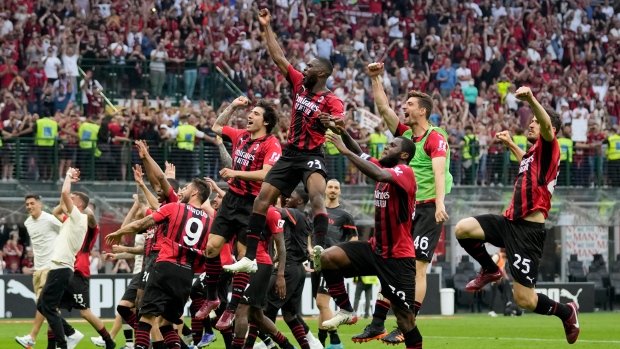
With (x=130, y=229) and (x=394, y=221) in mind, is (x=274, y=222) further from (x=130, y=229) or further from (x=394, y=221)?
(x=394, y=221)

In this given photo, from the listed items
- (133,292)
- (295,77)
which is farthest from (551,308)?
(133,292)

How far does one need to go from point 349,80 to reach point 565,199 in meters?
7.48

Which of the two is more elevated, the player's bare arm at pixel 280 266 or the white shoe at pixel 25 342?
the player's bare arm at pixel 280 266

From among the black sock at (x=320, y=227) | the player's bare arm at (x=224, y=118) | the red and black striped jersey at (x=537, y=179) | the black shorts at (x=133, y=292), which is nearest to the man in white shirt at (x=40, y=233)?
the black shorts at (x=133, y=292)

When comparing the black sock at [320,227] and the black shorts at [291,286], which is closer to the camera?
the black sock at [320,227]

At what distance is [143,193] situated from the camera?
18.1 meters

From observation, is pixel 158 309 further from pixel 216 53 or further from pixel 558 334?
pixel 216 53

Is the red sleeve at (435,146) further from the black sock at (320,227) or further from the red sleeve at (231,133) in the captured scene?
the red sleeve at (231,133)

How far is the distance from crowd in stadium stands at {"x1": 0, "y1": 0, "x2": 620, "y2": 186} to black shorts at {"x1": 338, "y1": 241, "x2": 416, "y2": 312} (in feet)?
53.8

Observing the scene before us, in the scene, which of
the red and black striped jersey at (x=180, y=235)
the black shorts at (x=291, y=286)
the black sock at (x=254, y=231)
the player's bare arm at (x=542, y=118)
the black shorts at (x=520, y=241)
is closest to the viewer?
the player's bare arm at (x=542, y=118)

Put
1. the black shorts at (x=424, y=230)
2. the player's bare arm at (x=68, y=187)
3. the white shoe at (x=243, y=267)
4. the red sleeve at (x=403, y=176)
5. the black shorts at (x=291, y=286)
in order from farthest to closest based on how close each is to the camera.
Answer: the black shorts at (x=291, y=286) < the player's bare arm at (x=68, y=187) < the black shorts at (x=424, y=230) < the white shoe at (x=243, y=267) < the red sleeve at (x=403, y=176)

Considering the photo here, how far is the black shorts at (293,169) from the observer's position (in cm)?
1410

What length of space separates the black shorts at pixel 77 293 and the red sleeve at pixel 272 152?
5137 millimetres

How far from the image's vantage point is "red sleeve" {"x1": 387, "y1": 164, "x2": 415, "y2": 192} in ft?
42.1
